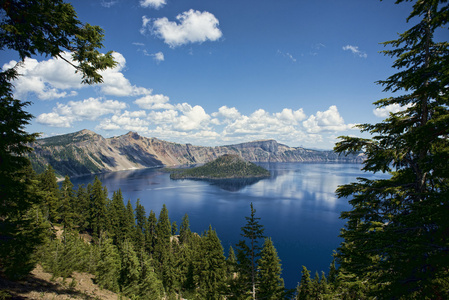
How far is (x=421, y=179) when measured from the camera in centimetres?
863

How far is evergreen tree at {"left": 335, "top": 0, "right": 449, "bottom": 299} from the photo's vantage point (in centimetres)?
687

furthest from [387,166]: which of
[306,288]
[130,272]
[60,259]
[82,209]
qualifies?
[82,209]

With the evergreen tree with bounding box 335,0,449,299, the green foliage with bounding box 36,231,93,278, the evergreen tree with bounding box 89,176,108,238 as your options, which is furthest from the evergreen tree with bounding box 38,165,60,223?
the evergreen tree with bounding box 335,0,449,299

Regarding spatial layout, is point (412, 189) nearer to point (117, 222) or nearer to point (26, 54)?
point (26, 54)

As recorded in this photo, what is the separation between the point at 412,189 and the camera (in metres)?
8.81

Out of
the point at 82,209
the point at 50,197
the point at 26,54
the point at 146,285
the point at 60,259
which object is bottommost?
the point at 146,285

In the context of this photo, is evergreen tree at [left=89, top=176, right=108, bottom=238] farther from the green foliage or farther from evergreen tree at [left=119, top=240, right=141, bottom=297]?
evergreen tree at [left=119, top=240, right=141, bottom=297]

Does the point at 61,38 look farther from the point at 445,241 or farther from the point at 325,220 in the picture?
the point at 325,220

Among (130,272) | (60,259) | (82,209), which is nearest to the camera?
(60,259)

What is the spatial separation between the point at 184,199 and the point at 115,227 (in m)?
124

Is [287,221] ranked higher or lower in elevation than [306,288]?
lower

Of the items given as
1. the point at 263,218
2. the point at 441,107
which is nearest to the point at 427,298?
the point at 441,107

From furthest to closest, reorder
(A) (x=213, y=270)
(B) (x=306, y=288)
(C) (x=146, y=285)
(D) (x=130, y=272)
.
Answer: (B) (x=306, y=288) < (A) (x=213, y=270) < (C) (x=146, y=285) < (D) (x=130, y=272)

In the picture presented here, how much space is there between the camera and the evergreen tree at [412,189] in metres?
6.87
